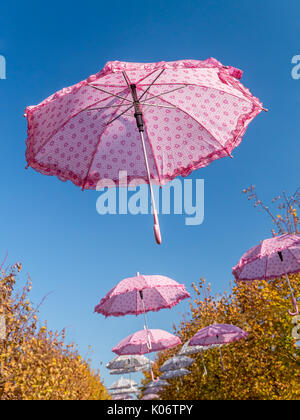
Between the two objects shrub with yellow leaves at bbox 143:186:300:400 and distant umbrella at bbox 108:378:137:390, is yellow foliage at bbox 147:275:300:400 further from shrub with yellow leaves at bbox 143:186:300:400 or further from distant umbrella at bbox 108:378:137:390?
distant umbrella at bbox 108:378:137:390

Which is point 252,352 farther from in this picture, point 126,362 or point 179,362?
point 126,362

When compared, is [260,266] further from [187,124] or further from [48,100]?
[48,100]

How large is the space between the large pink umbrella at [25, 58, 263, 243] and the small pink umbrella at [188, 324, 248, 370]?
6408 mm

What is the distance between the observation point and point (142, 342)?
36.9 ft

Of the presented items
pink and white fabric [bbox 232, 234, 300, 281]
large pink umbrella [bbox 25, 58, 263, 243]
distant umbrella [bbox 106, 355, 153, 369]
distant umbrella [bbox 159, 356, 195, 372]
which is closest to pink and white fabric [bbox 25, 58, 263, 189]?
large pink umbrella [bbox 25, 58, 263, 243]

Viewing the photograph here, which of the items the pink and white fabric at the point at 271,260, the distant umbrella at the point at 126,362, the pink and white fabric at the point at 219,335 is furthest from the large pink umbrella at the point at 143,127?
the distant umbrella at the point at 126,362

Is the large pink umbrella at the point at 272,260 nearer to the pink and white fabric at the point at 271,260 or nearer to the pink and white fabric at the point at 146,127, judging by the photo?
the pink and white fabric at the point at 271,260

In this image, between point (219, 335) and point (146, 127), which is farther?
point (219, 335)

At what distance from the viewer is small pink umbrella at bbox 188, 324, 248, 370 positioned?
33.0 ft

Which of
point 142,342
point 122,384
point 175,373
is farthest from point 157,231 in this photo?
point 122,384

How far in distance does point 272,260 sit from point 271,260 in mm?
23

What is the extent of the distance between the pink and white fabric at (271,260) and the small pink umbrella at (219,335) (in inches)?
82.0
